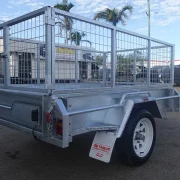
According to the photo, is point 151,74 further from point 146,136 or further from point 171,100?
point 146,136

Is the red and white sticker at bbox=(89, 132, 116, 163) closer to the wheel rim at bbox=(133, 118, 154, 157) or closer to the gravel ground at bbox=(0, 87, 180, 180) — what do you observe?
the gravel ground at bbox=(0, 87, 180, 180)

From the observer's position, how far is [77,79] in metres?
4.23

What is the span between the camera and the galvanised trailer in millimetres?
2580

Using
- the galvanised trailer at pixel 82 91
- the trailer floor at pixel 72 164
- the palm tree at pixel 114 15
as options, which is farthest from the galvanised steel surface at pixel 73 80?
the palm tree at pixel 114 15

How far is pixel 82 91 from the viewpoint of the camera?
288 cm

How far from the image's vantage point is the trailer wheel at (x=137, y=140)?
10.5 feet

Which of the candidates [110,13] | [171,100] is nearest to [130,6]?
[110,13]

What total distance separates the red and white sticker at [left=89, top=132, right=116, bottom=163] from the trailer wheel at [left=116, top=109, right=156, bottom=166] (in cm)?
29

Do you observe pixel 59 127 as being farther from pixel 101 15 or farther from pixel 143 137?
pixel 101 15

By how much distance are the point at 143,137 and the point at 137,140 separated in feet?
0.56

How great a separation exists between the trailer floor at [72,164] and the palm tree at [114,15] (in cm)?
2009

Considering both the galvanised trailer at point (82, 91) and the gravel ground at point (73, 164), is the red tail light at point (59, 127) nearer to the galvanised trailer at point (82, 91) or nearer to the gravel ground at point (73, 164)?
the galvanised trailer at point (82, 91)

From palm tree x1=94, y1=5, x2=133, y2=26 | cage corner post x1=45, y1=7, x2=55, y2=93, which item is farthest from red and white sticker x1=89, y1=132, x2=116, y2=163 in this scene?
palm tree x1=94, y1=5, x2=133, y2=26

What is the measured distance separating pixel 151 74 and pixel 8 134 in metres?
3.30
